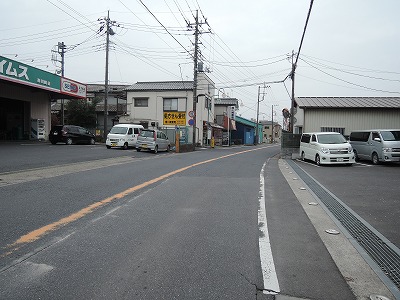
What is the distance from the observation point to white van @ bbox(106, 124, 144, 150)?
903 inches

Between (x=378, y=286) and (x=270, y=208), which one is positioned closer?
(x=378, y=286)

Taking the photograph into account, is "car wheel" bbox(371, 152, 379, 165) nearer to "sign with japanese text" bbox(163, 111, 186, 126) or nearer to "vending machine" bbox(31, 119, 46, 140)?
"sign with japanese text" bbox(163, 111, 186, 126)

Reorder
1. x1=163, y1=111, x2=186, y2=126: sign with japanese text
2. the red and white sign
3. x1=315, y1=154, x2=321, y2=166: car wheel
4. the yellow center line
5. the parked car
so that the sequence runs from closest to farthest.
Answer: the yellow center line
x1=315, y1=154, x2=321, y2=166: car wheel
the parked car
the red and white sign
x1=163, y1=111, x2=186, y2=126: sign with japanese text

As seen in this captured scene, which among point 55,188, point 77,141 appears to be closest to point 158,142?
point 77,141

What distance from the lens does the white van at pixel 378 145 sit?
14.9m

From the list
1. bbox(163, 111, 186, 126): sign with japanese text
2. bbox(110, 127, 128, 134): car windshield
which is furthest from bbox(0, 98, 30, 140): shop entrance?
bbox(163, 111, 186, 126): sign with japanese text

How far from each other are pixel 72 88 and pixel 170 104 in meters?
12.6

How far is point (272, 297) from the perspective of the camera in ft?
9.27

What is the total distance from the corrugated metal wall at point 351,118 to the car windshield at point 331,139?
26.4 feet

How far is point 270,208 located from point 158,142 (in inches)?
656

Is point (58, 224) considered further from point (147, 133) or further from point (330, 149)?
point (147, 133)

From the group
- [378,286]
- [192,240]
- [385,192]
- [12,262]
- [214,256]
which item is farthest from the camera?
[385,192]

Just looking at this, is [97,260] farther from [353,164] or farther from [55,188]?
[353,164]

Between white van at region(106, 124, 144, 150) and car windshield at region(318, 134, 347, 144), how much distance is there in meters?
14.1
